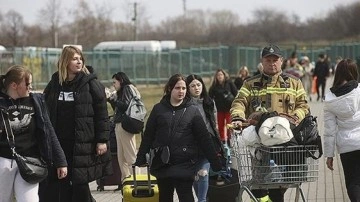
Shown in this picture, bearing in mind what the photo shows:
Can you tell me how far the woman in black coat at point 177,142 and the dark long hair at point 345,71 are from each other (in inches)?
56.0

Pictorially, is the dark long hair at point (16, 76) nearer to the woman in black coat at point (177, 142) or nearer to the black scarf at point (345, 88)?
the woman in black coat at point (177, 142)

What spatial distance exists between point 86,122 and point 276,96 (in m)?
1.93

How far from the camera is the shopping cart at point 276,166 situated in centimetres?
666

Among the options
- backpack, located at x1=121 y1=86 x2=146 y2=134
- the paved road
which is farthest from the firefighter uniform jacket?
backpack, located at x1=121 y1=86 x2=146 y2=134

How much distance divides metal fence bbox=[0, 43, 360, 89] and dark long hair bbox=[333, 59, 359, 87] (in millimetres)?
27273

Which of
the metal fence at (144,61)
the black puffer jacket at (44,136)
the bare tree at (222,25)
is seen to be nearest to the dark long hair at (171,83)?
the black puffer jacket at (44,136)

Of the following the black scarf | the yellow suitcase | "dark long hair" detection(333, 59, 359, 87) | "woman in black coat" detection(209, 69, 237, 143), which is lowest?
the yellow suitcase

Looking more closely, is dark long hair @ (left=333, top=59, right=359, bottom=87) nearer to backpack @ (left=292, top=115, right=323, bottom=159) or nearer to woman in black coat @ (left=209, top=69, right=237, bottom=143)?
backpack @ (left=292, top=115, right=323, bottom=159)

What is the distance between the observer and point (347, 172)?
7762mm

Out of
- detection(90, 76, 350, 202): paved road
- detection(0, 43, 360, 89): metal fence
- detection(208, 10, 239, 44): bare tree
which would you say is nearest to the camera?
detection(90, 76, 350, 202): paved road

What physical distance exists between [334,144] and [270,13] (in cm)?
12594

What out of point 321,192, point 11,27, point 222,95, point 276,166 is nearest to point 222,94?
point 222,95

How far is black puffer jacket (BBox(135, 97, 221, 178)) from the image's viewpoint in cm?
780

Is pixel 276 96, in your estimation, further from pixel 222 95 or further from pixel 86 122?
pixel 222 95
